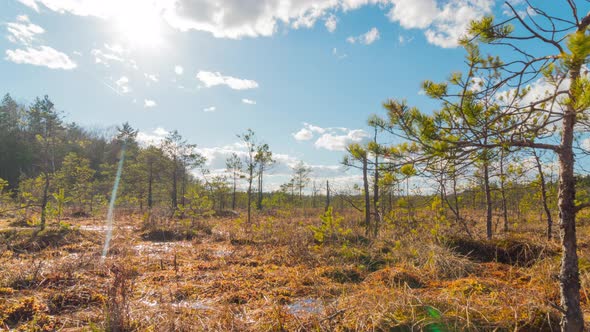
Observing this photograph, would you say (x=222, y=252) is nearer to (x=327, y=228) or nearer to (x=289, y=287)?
(x=327, y=228)

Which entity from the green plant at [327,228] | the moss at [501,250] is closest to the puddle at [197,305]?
the green plant at [327,228]

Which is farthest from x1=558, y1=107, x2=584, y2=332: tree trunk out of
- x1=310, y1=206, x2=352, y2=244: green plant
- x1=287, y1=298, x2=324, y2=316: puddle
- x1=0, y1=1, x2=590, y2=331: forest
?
x1=310, y1=206, x2=352, y2=244: green plant

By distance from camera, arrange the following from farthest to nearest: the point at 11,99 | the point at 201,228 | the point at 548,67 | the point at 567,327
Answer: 1. the point at 11,99
2. the point at 201,228
3. the point at 548,67
4. the point at 567,327

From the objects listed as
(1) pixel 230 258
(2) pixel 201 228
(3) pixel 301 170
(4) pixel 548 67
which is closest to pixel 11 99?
(3) pixel 301 170

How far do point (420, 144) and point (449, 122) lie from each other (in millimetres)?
298

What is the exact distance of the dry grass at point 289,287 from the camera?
2707 millimetres

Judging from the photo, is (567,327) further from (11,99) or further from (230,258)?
(11,99)

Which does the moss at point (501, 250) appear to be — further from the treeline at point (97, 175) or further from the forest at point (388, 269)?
the treeline at point (97, 175)

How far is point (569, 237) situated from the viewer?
2.12 meters

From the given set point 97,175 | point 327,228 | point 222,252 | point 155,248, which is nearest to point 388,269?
point 327,228

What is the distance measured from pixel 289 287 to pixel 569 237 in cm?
348

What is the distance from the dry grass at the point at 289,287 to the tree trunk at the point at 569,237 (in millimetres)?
405

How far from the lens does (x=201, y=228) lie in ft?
37.8

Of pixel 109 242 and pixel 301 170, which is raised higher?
pixel 301 170
